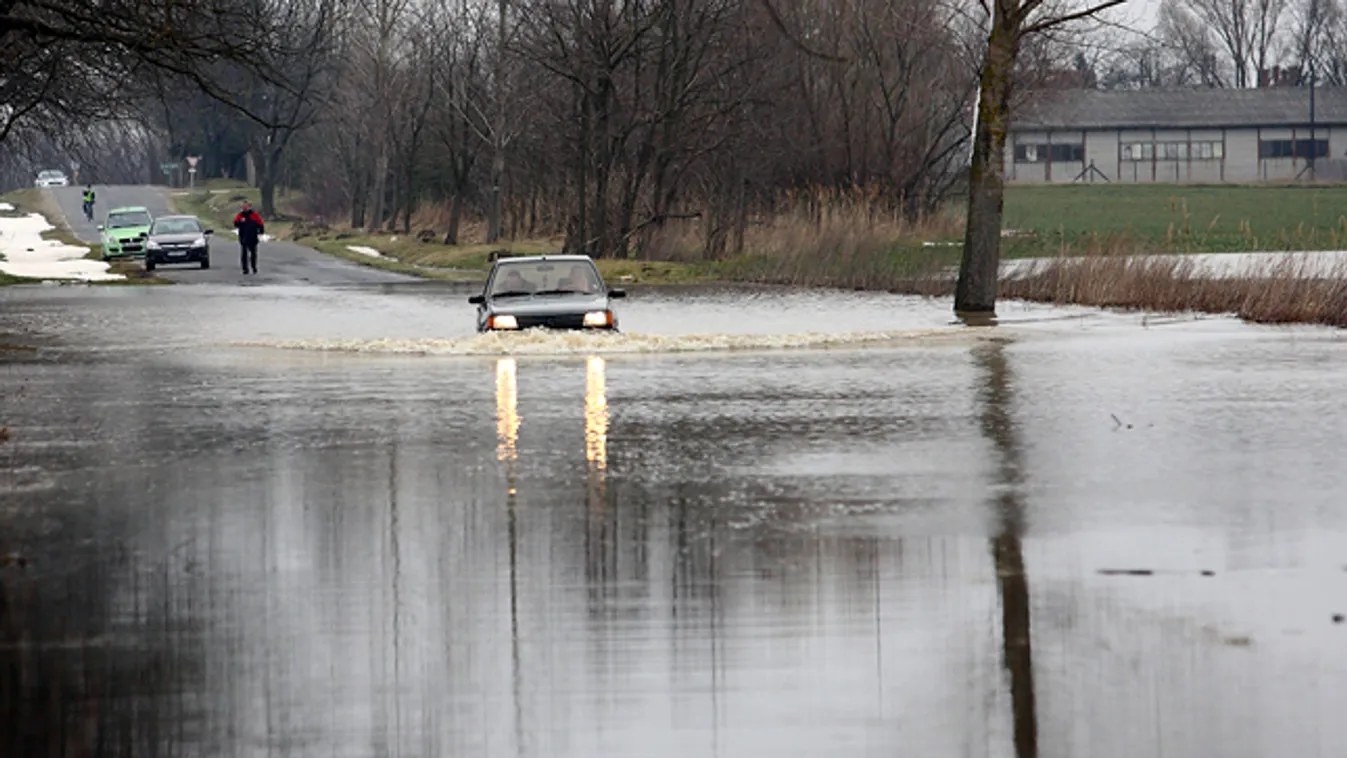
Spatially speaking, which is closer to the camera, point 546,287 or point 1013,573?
point 1013,573

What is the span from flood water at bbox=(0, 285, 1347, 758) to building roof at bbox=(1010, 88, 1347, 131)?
10934cm

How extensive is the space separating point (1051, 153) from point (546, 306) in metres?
107

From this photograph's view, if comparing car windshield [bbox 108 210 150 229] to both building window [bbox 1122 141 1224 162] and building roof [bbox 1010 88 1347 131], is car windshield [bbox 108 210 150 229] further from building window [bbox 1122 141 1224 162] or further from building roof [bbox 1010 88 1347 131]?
building window [bbox 1122 141 1224 162]

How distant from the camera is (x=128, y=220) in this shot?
68.7m

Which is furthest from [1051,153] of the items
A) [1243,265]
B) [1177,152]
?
[1243,265]

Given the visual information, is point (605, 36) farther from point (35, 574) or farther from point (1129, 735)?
point (1129, 735)

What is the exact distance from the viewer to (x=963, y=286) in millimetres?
34719

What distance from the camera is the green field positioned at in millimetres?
52875

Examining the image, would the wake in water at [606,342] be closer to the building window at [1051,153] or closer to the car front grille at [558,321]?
the car front grille at [558,321]

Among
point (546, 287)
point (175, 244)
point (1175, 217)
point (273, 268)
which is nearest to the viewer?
point (546, 287)

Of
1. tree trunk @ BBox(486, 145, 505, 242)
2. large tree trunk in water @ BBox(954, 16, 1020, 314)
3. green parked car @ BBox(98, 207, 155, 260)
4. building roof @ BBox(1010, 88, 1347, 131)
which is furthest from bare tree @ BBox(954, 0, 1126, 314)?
building roof @ BBox(1010, 88, 1347, 131)

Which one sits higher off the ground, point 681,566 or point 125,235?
point 125,235

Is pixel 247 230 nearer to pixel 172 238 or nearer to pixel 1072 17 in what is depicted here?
pixel 172 238

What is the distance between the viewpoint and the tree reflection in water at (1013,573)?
24.4 ft
